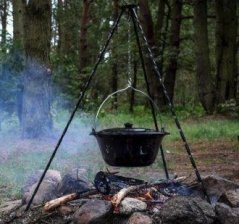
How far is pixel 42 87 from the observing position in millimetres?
10406

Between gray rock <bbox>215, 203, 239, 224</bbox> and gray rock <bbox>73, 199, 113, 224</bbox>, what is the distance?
0.96 metres

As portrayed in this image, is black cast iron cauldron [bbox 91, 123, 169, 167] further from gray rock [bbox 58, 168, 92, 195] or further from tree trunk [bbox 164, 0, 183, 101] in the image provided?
tree trunk [bbox 164, 0, 183, 101]

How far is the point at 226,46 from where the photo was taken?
17.9 metres

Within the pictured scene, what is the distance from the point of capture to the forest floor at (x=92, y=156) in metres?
7.57

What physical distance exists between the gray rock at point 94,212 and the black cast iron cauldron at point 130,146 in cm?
44

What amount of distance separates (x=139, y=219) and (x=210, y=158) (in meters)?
5.06

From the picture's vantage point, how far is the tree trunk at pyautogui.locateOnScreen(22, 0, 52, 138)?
10.4 metres

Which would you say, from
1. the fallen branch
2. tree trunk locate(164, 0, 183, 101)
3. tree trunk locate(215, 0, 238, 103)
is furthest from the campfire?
tree trunk locate(164, 0, 183, 101)

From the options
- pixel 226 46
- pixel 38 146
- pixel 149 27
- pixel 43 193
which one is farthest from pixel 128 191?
pixel 149 27

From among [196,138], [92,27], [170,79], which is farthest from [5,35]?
[92,27]

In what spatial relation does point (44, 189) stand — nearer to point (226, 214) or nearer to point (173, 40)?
point (226, 214)

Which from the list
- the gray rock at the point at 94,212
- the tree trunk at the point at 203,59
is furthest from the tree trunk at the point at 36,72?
the tree trunk at the point at 203,59

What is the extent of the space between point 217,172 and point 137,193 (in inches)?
123

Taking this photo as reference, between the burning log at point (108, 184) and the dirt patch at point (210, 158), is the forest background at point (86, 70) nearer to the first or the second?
the dirt patch at point (210, 158)
